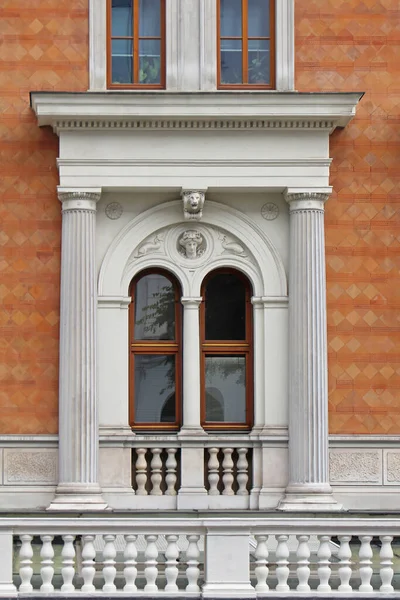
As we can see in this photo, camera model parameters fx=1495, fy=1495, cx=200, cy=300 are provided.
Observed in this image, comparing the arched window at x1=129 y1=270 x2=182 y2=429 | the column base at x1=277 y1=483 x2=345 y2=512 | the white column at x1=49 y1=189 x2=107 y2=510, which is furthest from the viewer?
the arched window at x1=129 y1=270 x2=182 y2=429

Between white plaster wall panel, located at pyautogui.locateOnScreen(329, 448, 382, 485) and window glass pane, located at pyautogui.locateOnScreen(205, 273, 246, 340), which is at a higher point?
window glass pane, located at pyautogui.locateOnScreen(205, 273, 246, 340)

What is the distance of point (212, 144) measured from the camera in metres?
24.4

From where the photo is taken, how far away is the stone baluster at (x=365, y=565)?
1828 centimetres

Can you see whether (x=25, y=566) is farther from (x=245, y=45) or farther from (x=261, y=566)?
(x=245, y=45)

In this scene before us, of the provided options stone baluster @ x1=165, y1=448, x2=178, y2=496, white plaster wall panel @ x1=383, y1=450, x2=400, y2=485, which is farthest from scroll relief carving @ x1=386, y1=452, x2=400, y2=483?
stone baluster @ x1=165, y1=448, x2=178, y2=496

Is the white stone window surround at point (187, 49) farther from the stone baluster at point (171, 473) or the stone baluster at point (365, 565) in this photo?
the stone baluster at point (365, 565)

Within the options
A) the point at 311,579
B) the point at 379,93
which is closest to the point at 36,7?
the point at 379,93

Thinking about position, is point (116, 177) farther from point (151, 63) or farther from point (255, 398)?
point (255, 398)

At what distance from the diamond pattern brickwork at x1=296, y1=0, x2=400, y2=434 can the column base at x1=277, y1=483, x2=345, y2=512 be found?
3.60 ft

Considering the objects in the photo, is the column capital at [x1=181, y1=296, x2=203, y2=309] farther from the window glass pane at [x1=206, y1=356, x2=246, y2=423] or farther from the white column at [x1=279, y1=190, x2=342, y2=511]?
the white column at [x1=279, y1=190, x2=342, y2=511]

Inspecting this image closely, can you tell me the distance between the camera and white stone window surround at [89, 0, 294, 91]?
24609 millimetres

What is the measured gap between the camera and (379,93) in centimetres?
2491

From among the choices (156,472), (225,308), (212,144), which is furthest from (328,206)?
(156,472)

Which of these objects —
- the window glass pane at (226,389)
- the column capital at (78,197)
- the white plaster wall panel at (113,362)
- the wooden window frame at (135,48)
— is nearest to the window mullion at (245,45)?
the wooden window frame at (135,48)
